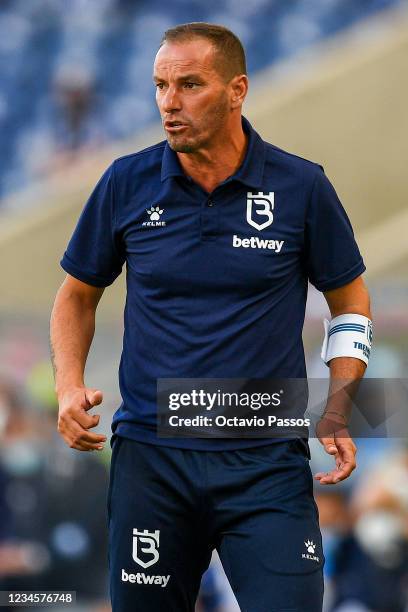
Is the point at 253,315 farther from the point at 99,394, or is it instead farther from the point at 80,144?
the point at 80,144

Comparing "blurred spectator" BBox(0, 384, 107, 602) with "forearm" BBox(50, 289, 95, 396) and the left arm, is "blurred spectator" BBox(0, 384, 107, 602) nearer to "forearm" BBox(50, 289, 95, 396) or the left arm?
"forearm" BBox(50, 289, 95, 396)

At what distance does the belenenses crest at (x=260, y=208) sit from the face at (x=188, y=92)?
0.65 feet

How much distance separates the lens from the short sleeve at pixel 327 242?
3.17 metres

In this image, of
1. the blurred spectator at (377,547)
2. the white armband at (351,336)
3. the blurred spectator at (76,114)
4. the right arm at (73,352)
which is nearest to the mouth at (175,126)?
the right arm at (73,352)

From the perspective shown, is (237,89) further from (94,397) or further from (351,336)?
(94,397)

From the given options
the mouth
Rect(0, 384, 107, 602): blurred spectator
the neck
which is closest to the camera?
the mouth

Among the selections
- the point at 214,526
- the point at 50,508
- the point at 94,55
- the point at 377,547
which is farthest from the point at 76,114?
the point at 214,526

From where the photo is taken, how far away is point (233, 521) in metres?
3.05

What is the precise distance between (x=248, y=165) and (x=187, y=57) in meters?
0.32

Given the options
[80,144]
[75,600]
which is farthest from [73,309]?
[80,144]

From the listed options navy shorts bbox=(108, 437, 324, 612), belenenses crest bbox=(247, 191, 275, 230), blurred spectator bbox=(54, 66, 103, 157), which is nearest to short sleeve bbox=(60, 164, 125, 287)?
belenenses crest bbox=(247, 191, 275, 230)

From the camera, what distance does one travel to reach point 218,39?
123 inches

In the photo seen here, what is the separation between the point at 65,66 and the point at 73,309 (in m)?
8.91

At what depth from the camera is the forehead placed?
307 centimetres
